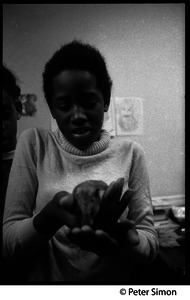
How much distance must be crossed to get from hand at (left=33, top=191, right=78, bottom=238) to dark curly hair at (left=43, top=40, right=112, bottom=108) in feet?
0.44

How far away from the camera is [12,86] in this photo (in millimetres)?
354

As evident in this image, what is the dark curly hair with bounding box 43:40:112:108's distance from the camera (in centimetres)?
31

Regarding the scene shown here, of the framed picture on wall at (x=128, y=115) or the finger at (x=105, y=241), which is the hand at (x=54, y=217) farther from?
the framed picture on wall at (x=128, y=115)

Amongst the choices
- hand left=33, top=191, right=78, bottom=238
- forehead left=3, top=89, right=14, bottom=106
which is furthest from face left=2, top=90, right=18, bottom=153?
hand left=33, top=191, right=78, bottom=238

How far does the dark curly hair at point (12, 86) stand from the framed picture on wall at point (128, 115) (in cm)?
14

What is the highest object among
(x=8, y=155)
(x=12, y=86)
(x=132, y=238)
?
(x=12, y=86)

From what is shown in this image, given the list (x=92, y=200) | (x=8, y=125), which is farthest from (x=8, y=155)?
(x=92, y=200)

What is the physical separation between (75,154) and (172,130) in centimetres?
16

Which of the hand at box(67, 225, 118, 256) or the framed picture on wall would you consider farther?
the framed picture on wall

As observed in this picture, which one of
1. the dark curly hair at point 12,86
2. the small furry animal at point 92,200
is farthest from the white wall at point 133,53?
the small furry animal at point 92,200

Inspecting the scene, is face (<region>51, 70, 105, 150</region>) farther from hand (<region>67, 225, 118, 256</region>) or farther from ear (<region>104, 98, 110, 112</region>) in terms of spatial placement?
hand (<region>67, 225, 118, 256</region>)

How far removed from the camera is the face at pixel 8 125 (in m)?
0.35

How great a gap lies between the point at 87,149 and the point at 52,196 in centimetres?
8

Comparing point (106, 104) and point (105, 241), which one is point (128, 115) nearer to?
point (106, 104)
